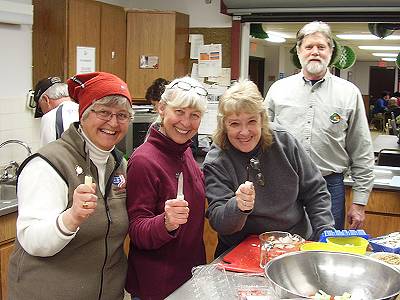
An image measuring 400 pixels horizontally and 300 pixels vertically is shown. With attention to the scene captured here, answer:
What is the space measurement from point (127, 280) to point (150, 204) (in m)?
0.32

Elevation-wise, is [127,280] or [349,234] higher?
[349,234]

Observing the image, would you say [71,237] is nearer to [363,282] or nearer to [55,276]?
[55,276]

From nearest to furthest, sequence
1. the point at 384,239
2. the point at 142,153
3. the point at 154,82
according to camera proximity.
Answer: the point at 142,153 → the point at 384,239 → the point at 154,82

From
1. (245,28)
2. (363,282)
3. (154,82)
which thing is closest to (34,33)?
(154,82)

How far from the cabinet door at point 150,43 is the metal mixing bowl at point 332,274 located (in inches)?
127

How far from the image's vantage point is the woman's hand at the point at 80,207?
4.91 feet

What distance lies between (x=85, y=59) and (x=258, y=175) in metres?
2.46

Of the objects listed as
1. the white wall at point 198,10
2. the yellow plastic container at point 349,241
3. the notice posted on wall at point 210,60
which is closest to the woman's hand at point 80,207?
Result: the yellow plastic container at point 349,241

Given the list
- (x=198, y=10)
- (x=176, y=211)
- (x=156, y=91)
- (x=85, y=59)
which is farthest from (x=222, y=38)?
(x=176, y=211)

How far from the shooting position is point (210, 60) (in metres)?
4.80

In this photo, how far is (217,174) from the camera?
2.08 metres

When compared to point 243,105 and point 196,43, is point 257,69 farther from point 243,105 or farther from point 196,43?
point 243,105

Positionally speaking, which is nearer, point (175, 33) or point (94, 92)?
point (94, 92)

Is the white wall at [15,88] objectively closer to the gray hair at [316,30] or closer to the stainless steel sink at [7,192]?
the stainless steel sink at [7,192]
